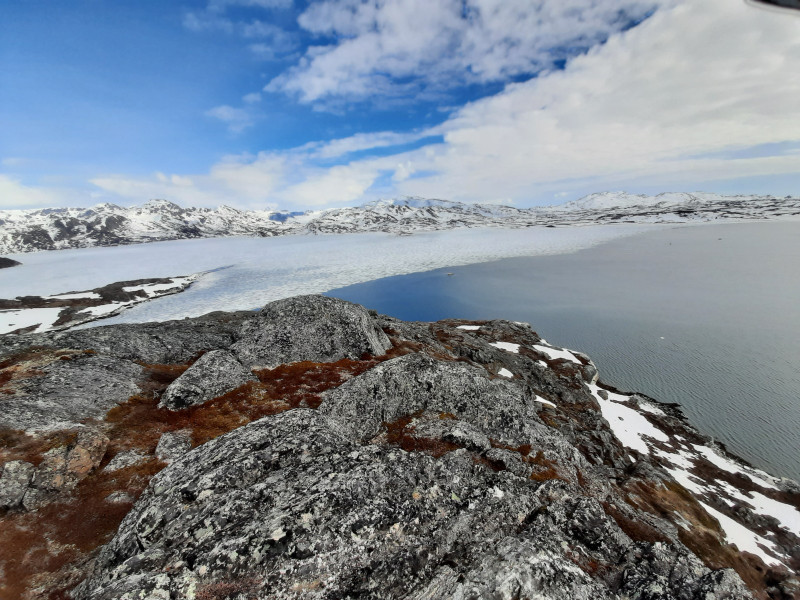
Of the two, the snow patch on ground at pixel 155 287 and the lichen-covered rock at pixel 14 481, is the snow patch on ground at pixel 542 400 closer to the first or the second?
the lichen-covered rock at pixel 14 481

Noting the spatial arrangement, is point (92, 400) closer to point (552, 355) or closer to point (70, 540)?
point (70, 540)

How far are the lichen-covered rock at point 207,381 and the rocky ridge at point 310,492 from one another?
0.15 m

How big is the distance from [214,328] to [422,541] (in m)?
30.4

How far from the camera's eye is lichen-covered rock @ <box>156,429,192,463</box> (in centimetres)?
1455

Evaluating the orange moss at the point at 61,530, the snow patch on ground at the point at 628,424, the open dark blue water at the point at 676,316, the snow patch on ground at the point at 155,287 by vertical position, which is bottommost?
the snow patch on ground at the point at 628,424

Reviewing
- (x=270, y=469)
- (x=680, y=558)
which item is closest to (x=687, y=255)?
(x=680, y=558)

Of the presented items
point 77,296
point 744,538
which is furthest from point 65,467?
point 77,296

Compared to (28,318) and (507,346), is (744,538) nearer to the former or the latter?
(507,346)

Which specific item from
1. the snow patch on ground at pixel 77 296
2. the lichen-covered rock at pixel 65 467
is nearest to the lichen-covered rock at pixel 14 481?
the lichen-covered rock at pixel 65 467

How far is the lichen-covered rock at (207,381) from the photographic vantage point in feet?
61.7

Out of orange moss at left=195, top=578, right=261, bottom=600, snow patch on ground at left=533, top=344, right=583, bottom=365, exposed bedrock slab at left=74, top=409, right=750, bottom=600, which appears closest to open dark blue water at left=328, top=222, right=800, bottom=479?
snow patch on ground at left=533, top=344, right=583, bottom=365

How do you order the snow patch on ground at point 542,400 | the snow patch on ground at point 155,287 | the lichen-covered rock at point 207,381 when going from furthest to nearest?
the snow patch on ground at point 155,287 → the snow patch on ground at point 542,400 → the lichen-covered rock at point 207,381

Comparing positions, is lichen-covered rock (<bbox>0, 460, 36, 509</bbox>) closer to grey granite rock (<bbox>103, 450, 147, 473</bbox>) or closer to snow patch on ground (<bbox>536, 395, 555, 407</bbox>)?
grey granite rock (<bbox>103, 450, 147, 473</bbox>)

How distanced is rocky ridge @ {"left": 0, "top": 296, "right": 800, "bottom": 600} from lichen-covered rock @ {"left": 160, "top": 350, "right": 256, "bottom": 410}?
0.15 m
